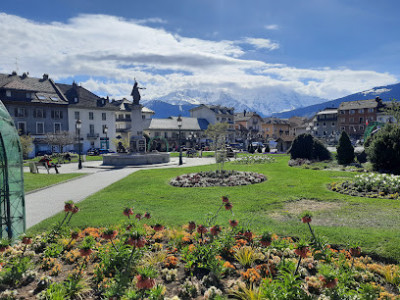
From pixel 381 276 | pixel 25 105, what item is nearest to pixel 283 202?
pixel 381 276

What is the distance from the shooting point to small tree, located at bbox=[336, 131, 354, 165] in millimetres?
25703

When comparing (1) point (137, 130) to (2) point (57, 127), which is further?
(2) point (57, 127)

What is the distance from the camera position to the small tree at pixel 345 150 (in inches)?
1012

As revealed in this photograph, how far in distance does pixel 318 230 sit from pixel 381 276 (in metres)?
2.31

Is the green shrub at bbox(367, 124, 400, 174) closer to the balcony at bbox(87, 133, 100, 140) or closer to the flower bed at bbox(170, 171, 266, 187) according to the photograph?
the flower bed at bbox(170, 171, 266, 187)

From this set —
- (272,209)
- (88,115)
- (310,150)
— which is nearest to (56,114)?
(88,115)

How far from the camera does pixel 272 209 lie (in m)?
10.9

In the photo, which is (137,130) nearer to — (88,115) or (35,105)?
(35,105)

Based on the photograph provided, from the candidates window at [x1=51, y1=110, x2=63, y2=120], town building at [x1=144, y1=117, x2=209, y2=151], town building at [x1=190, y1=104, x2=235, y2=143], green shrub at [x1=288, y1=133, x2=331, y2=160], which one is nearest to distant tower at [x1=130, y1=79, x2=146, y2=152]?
green shrub at [x1=288, y1=133, x2=331, y2=160]

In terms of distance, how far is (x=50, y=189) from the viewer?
55.4 ft

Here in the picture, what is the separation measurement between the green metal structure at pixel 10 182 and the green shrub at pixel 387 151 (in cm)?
1987

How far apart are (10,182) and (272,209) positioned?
813 centimetres

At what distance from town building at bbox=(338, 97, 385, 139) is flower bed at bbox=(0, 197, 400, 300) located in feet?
299

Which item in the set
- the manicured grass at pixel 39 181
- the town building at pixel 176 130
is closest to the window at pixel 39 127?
the town building at pixel 176 130
